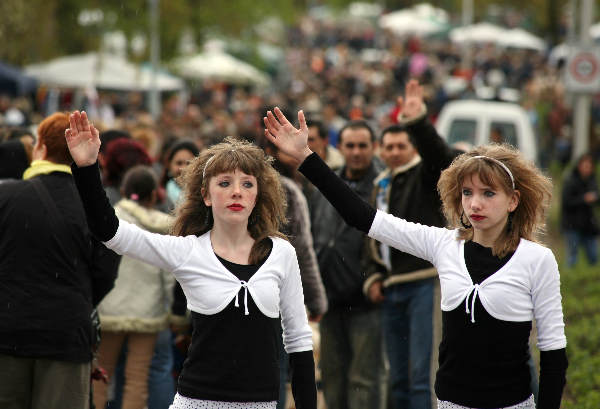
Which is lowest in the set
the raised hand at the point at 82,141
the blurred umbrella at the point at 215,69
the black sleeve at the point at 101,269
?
the black sleeve at the point at 101,269

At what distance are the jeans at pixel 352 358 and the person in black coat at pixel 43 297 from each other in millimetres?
2303

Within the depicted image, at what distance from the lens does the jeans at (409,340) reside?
7184mm

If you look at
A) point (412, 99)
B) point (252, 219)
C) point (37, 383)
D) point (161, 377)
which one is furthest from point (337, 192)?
point (161, 377)

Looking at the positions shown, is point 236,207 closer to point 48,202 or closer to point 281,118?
point 281,118

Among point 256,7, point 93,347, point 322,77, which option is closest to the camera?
point 93,347

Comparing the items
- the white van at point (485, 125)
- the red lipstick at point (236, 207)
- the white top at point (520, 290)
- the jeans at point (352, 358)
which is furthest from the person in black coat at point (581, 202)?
the red lipstick at point (236, 207)

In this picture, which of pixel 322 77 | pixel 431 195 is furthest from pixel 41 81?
pixel 322 77

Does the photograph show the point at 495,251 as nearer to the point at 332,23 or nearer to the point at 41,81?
the point at 41,81

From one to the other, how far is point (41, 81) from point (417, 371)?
18.5m

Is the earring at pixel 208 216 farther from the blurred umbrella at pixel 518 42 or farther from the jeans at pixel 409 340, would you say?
the blurred umbrella at pixel 518 42

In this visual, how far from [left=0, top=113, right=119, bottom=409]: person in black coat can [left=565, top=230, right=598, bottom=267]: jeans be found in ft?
37.2

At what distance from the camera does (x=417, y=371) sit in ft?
23.5

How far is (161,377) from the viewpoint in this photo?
24.5 feet

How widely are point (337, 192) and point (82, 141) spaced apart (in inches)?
41.7
